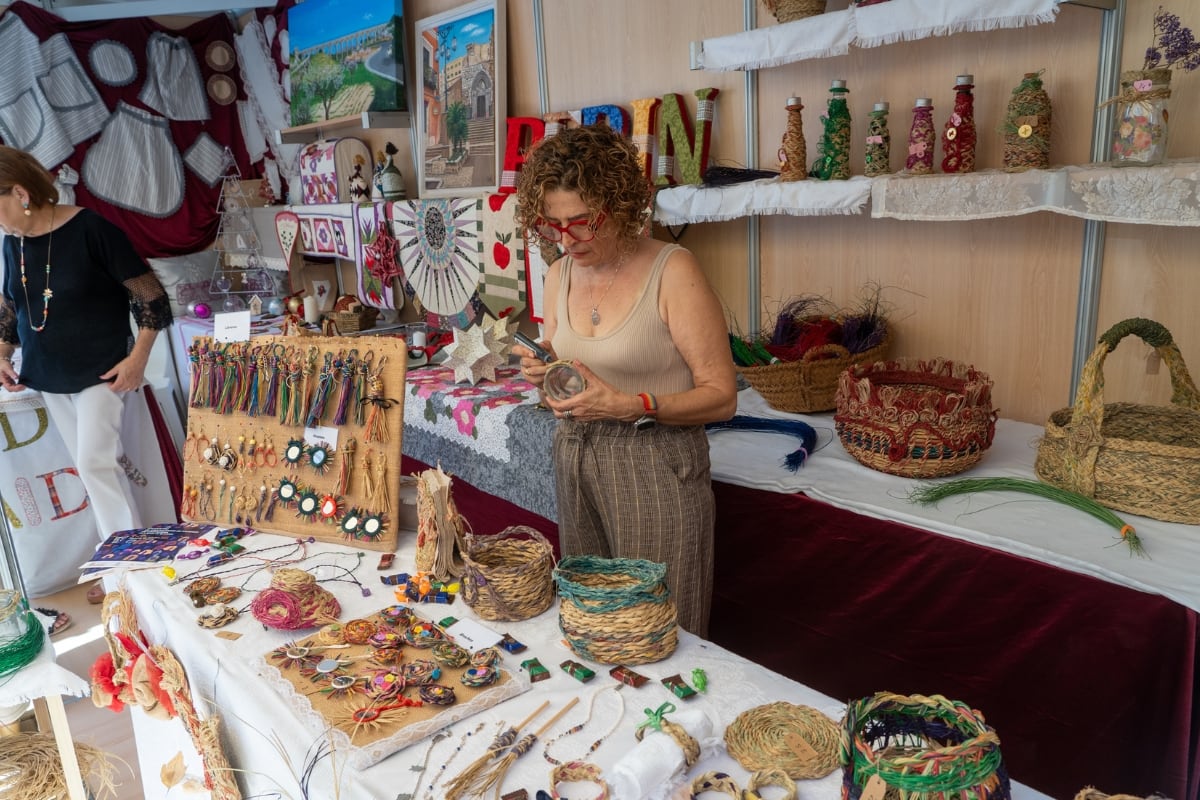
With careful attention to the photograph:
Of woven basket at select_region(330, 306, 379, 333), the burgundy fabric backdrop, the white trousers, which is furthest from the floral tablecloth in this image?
the burgundy fabric backdrop

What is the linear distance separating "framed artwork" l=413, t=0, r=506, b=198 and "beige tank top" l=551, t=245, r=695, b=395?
217 centimetres

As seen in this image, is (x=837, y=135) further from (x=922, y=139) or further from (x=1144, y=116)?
(x=1144, y=116)

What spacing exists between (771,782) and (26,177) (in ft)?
9.23

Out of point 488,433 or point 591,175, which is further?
point 488,433

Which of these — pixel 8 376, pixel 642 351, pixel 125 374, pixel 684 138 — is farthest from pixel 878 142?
pixel 8 376

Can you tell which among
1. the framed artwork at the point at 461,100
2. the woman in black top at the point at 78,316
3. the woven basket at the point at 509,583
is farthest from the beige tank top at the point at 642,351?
the framed artwork at the point at 461,100

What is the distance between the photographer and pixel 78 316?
9.16 feet

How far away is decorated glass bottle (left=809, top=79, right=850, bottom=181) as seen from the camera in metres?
2.23

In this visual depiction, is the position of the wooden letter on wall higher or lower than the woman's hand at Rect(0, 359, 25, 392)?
higher

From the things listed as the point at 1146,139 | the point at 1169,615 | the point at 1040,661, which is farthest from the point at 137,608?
the point at 1146,139

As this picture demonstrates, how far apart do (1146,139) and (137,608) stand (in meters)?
2.23

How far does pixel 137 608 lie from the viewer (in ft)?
5.38

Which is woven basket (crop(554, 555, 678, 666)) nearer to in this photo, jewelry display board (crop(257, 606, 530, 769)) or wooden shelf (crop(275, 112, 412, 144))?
jewelry display board (crop(257, 606, 530, 769))

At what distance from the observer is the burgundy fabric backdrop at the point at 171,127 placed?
483cm
